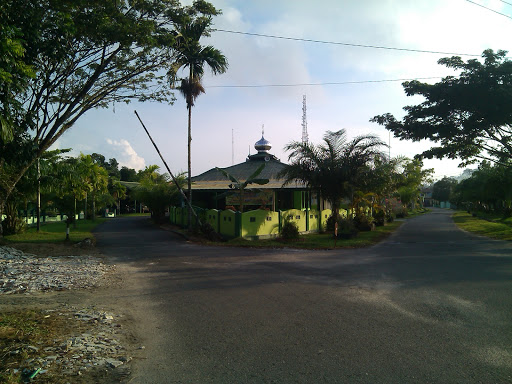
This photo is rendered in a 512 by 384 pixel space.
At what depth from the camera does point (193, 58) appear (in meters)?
17.5

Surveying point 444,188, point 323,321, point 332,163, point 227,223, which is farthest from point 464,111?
point 444,188

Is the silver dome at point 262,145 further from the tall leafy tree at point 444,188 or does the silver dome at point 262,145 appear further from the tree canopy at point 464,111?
the tall leafy tree at point 444,188

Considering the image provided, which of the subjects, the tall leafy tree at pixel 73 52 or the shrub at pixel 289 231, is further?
the shrub at pixel 289 231

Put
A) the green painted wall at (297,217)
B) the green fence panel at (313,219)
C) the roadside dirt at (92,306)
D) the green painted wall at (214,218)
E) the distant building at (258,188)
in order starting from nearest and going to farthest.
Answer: the roadside dirt at (92,306) → the green painted wall at (297,217) → the green painted wall at (214,218) → the green fence panel at (313,219) → the distant building at (258,188)

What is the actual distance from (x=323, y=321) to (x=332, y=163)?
13514mm

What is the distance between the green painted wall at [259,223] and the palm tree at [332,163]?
2.49 m

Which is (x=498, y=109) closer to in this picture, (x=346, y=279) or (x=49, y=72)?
(x=346, y=279)

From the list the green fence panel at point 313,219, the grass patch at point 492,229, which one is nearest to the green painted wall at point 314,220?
the green fence panel at point 313,219

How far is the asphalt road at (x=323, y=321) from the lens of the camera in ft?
13.5

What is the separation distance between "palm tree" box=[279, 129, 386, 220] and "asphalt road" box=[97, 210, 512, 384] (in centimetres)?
746

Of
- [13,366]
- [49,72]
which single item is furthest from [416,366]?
[49,72]

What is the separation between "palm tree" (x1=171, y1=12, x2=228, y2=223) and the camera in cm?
1539

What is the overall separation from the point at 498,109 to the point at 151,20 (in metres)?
15.8

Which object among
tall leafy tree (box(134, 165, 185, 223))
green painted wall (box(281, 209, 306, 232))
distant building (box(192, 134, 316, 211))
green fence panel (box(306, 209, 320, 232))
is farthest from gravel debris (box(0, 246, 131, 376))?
tall leafy tree (box(134, 165, 185, 223))
